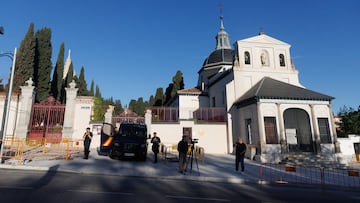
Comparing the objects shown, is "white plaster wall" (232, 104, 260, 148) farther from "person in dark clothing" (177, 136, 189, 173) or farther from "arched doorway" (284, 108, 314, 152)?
"person in dark clothing" (177, 136, 189, 173)

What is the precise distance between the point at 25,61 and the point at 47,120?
10.9 m

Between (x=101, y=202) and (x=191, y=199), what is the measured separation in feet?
7.98

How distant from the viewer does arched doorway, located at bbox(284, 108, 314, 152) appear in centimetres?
1872

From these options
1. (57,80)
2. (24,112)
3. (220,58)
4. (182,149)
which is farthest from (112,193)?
(57,80)

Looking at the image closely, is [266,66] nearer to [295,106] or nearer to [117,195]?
[295,106]

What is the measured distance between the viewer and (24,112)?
16.5m

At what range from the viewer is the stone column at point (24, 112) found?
633 inches

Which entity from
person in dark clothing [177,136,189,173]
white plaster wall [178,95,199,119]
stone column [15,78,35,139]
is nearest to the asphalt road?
person in dark clothing [177,136,189,173]

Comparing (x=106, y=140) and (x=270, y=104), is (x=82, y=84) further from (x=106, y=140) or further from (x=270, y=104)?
(x=270, y=104)

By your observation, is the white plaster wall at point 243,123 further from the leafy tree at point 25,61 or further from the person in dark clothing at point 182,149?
the leafy tree at point 25,61

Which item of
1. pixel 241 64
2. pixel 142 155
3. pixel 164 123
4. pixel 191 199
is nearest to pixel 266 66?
pixel 241 64

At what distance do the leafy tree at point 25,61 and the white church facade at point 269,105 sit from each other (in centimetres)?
1882

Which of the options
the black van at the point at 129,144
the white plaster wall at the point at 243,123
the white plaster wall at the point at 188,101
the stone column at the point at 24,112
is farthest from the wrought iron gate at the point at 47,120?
the white plaster wall at the point at 243,123

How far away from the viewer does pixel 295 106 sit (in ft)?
57.8
